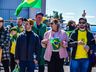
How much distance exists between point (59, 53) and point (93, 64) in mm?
1617

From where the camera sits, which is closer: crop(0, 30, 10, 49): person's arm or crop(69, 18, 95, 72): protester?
crop(69, 18, 95, 72): protester

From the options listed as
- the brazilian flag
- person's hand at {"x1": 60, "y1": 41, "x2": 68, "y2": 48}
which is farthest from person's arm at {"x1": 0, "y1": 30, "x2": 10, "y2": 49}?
person's hand at {"x1": 60, "y1": 41, "x2": 68, "y2": 48}

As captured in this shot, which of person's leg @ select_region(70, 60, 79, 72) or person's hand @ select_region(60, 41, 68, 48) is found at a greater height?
person's hand @ select_region(60, 41, 68, 48)

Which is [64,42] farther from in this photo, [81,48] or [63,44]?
[81,48]

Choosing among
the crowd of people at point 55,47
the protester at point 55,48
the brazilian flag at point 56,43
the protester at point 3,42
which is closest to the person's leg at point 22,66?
the crowd of people at point 55,47

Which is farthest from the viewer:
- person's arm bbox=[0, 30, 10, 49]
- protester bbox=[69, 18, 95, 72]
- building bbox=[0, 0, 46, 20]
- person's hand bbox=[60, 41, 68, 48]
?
building bbox=[0, 0, 46, 20]

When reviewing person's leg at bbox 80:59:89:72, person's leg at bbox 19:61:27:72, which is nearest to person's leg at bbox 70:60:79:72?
person's leg at bbox 80:59:89:72

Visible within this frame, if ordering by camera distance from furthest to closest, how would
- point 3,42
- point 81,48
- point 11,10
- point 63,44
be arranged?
point 11,10 < point 3,42 < point 81,48 < point 63,44

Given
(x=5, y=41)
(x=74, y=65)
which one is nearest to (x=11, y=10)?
(x=5, y=41)

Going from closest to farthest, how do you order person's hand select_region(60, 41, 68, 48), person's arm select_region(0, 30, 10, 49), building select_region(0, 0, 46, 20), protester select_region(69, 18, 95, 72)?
person's hand select_region(60, 41, 68, 48) → protester select_region(69, 18, 95, 72) → person's arm select_region(0, 30, 10, 49) → building select_region(0, 0, 46, 20)

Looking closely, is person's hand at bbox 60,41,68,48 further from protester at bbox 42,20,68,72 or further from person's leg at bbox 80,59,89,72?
person's leg at bbox 80,59,89,72

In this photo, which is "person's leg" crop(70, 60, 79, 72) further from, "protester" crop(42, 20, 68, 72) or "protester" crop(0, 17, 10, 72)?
"protester" crop(0, 17, 10, 72)

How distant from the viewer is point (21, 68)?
10422mm

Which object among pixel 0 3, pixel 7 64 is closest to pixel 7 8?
pixel 0 3
